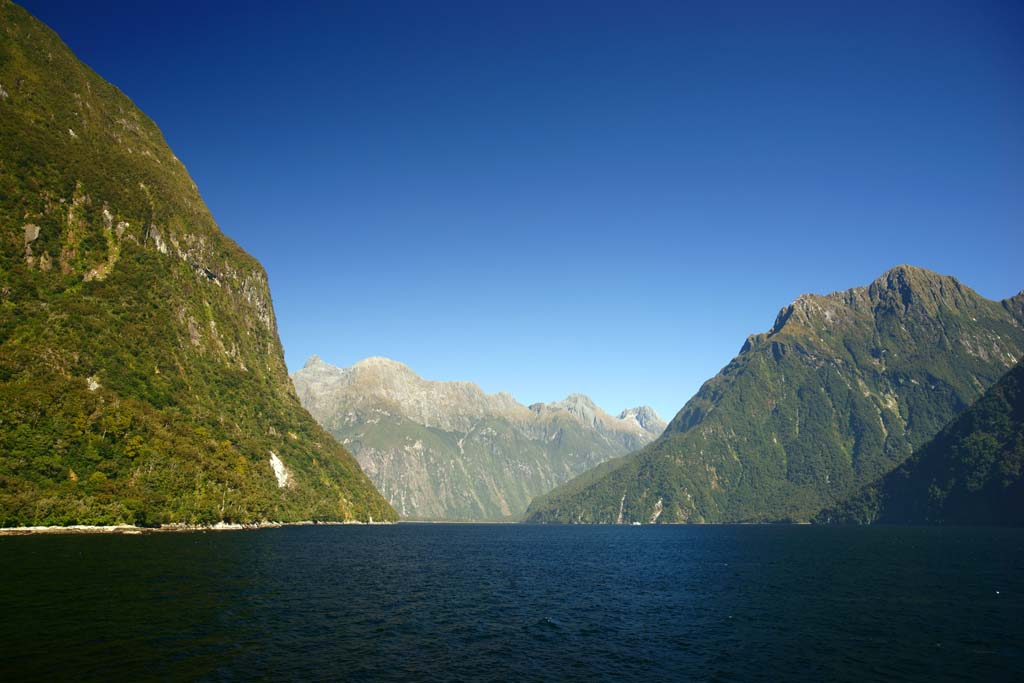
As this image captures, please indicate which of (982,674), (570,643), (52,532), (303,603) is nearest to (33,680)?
(303,603)

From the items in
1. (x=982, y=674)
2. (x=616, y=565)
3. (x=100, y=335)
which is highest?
(x=100, y=335)

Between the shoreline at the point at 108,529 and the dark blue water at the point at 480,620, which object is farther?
the shoreline at the point at 108,529

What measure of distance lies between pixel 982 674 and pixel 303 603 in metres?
64.3

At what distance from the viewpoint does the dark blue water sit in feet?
141

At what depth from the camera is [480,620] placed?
6278cm

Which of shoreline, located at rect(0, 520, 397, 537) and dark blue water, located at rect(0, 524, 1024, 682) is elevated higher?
dark blue water, located at rect(0, 524, 1024, 682)

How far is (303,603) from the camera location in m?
66.1

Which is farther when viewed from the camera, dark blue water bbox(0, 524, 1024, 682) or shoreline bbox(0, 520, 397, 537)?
shoreline bbox(0, 520, 397, 537)

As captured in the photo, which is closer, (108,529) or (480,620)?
(480,620)

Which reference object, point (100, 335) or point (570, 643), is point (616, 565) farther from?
point (100, 335)

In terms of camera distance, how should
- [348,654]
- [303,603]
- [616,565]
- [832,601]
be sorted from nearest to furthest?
[348,654]
[303,603]
[832,601]
[616,565]

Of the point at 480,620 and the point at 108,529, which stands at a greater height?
the point at 480,620

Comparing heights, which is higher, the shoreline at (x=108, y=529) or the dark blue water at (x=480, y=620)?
the dark blue water at (x=480, y=620)

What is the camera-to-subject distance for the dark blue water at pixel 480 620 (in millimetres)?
42969
